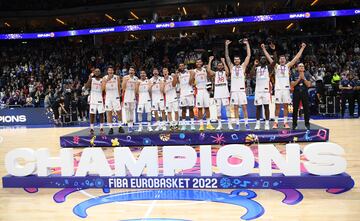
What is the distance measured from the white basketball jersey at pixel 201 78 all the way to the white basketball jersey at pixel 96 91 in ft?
8.00

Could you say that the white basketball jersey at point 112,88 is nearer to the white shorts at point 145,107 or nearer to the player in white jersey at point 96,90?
the player in white jersey at point 96,90

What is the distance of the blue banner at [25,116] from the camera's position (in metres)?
17.2

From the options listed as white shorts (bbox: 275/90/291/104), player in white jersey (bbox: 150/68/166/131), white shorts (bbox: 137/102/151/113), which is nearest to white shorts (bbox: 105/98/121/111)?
white shorts (bbox: 137/102/151/113)

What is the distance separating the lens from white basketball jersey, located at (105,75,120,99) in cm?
918

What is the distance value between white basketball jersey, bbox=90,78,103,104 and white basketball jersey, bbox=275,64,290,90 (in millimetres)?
4315

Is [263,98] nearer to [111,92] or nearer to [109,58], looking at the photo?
[111,92]

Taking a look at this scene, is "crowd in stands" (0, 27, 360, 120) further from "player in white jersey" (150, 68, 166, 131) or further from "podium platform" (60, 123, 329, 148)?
"podium platform" (60, 123, 329, 148)

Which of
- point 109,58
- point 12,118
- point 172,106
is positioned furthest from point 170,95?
point 109,58

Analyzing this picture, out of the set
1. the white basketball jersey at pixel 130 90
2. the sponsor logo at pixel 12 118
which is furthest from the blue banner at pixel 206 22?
→ the white basketball jersey at pixel 130 90

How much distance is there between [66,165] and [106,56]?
1948cm

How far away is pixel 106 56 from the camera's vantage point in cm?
2428

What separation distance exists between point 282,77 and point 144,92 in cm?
353

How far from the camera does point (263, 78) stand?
8.39m

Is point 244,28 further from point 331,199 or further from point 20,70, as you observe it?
point 331,199
